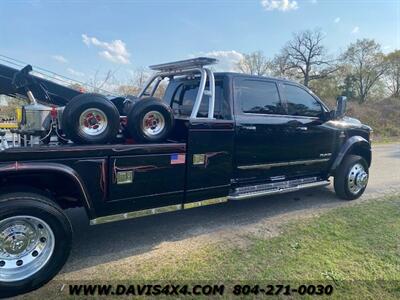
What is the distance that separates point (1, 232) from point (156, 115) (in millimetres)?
1921

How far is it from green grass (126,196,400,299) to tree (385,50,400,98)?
163 ft

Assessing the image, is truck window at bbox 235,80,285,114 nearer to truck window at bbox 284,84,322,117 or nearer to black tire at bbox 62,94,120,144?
truck window at bbox 284,84,322,117

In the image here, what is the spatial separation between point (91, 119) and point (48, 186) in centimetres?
82

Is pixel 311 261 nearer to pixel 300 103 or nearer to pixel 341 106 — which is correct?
pixel 300 103

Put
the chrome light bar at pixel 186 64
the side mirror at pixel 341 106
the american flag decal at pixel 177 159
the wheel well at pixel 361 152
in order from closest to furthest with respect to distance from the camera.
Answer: the american flag decal at pixel 177 159 < the chrome light bar at pixel 186 64 < the side mirror at pixel 341 106 < the wheel well at pixel 361 152

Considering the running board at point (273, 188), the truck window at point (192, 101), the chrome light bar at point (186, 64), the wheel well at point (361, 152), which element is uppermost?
the chrome light bar at point (186, 64)

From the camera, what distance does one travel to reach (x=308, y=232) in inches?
172

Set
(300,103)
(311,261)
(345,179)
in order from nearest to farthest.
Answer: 1. (311,261)
2. (300,103)
3. (345,179)

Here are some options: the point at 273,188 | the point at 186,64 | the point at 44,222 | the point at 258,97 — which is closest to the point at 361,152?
the point at 273,188

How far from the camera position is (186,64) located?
4.62m

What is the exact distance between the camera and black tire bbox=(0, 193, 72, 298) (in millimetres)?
2869

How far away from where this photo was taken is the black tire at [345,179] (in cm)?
581

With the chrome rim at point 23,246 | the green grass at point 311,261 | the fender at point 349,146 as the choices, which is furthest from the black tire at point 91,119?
the fender at point 349,146

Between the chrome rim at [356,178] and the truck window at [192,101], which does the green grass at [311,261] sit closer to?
the chrome rim at [356,178]
